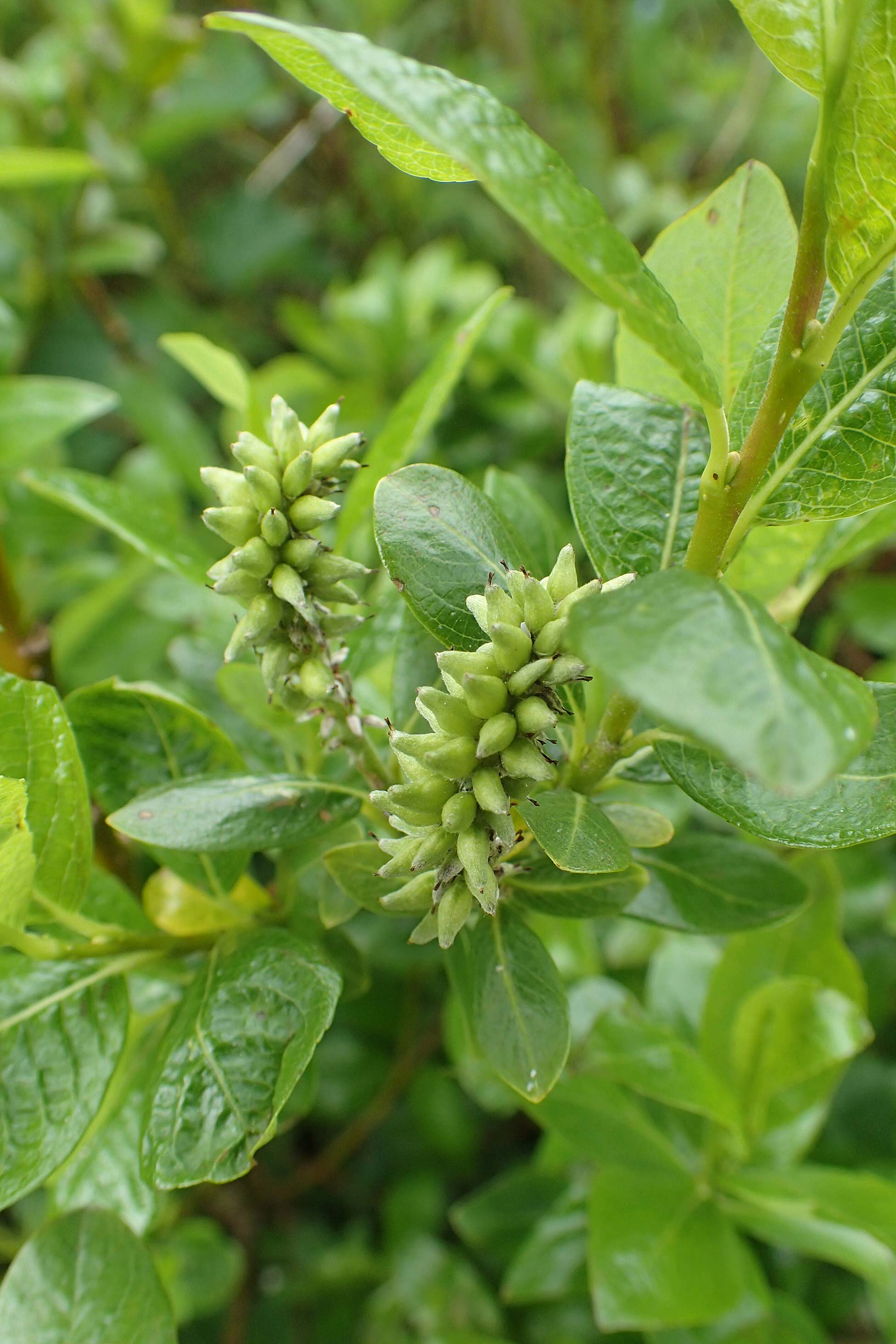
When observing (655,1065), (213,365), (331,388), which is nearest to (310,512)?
(213,365)

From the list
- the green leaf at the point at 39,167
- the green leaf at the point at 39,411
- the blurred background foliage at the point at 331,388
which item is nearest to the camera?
the green leaf at the point at 39,411

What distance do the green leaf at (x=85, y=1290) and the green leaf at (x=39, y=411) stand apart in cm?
88

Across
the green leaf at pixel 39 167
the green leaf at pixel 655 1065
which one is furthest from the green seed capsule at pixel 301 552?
the green leaf at pixel 39 167

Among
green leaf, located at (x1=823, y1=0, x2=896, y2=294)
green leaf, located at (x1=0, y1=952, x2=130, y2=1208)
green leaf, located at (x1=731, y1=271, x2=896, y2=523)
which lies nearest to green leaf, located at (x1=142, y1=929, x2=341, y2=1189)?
green leaf, located at (x1=0, y1=952, x2=130, y2=1208)

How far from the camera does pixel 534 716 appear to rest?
56cm

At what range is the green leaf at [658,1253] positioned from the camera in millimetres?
967

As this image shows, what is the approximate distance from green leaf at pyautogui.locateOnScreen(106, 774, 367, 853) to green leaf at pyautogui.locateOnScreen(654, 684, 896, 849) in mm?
274

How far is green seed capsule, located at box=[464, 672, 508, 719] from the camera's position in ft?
1.82

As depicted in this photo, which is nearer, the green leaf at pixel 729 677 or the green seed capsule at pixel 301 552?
the green leaf at pixel 729 677

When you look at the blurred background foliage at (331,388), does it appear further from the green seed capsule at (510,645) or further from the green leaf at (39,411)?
the green seed capsule at (510,645)

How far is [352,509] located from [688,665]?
56 cm

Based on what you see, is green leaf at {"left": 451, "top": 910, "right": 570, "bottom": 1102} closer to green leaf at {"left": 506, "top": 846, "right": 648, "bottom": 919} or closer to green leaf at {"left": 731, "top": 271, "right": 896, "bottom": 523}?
green leaf at {"left": 506, "top": 846, "right": 648, "bottom": 919}

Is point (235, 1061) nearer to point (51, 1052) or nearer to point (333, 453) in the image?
point (51, 1052)

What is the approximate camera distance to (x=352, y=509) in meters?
0.93
